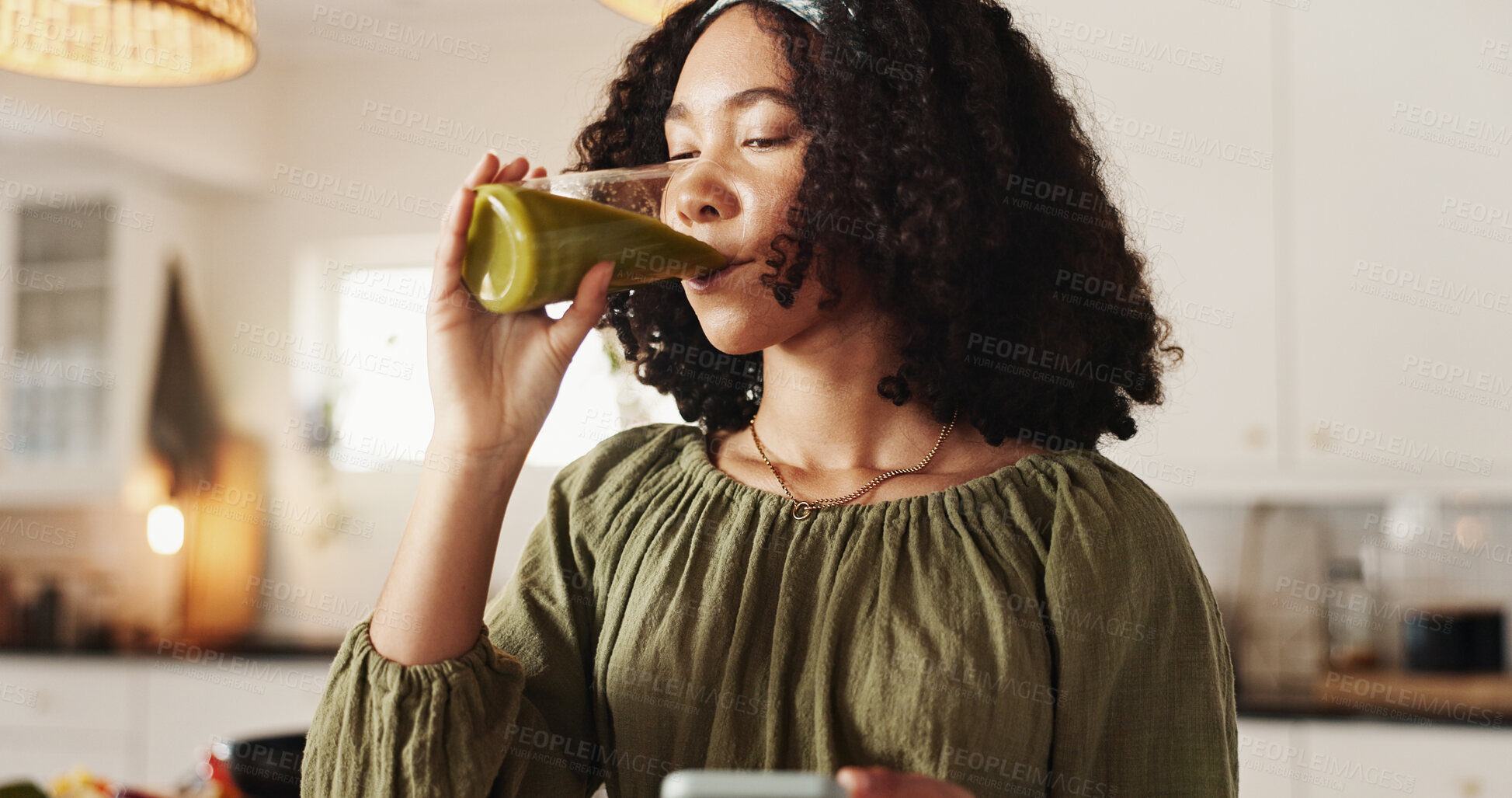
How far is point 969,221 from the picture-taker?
3.21 feet

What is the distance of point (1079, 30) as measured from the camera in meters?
3.00

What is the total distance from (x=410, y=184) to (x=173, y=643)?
1632mm

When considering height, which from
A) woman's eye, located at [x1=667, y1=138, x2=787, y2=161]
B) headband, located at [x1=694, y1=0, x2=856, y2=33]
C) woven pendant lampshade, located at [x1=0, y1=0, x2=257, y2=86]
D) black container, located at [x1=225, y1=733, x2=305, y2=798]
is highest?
woven pendant lampshade, located at [x1=0, y1=0, x2=257, y2=86]

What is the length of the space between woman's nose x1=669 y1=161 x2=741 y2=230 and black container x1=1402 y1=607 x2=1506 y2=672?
103 inches

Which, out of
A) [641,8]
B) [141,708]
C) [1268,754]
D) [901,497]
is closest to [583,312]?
[901,497]

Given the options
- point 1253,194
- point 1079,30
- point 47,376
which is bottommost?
point 47,376

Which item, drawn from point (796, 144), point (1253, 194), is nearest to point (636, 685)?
point (796, 144)

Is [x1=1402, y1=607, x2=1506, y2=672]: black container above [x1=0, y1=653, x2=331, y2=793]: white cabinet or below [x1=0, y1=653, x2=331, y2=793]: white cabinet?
above

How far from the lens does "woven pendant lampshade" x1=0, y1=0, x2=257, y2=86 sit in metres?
1.23

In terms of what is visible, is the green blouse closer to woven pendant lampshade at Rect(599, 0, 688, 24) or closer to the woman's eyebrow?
the woman's eyebrow

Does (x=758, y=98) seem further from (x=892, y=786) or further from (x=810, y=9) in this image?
(x=892, y=786)

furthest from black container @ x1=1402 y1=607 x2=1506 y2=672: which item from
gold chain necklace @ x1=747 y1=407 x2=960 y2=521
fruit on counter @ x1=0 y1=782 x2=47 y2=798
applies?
fruit on counter @ x1=0 y1=782 x2=47 y2=798

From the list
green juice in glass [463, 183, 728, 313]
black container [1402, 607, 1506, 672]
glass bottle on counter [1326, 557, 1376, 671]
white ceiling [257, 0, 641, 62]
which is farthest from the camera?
white ceiling [257, 0, 641, 62]

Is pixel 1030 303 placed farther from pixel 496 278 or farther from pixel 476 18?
pixel 476 18
